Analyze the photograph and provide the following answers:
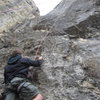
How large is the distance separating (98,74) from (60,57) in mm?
1783

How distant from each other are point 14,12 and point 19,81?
34.1 feet

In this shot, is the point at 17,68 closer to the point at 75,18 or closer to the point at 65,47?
the point at 65,47

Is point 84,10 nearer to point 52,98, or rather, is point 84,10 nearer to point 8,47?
point 8,47

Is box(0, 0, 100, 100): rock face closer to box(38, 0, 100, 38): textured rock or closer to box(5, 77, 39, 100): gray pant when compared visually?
box(38, 0, 100, 38): textured rock

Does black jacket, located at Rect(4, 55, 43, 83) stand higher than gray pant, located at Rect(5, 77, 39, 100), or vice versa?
black jacket, located at Rect(4, 55, 43, 83)

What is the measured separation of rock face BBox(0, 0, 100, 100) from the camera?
852 centimetres

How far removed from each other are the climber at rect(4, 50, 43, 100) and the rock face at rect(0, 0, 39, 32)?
21.8ft

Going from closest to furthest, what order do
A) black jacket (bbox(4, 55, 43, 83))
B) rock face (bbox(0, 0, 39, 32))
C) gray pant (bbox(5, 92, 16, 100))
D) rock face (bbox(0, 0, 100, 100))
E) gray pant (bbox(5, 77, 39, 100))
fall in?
gray pant (bbox(5, 77, 39, 100)) → gray pant (bbox(5, 92, 16, 100)) → black jacket (bbox(4, 55, 43, 83)) → rock face (bbox(0, 0, 100, 100)) → rock face (bbox(0, 0, 39, 32))

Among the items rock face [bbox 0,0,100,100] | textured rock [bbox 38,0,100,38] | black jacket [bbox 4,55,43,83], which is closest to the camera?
black jacket [bbox 4,55,43,83]

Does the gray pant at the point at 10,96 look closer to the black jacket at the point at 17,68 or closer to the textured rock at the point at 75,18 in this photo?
the black jacket at the point at 17,68

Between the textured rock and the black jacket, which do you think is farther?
Result: the textured rock

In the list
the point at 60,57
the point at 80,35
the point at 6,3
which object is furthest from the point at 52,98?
the point at 6,3

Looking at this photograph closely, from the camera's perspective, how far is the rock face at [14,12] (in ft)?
52.7

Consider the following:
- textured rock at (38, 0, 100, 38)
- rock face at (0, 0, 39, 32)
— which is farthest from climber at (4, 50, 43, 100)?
rock face at (0, 0, 39, 32)
